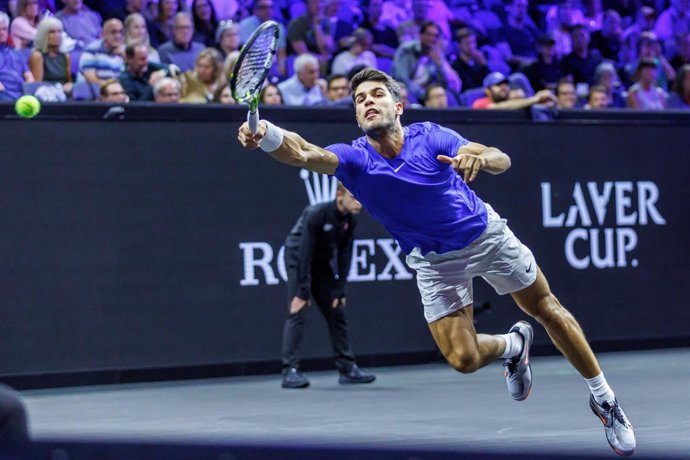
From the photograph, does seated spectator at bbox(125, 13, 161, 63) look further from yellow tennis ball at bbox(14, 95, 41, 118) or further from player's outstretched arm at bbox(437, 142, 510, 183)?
player's outstretched arm at bbox(437, 142, 510, 183)

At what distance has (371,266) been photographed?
35.4 ft

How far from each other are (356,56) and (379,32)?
134 cm

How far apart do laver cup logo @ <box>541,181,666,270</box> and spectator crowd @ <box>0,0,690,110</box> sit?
0.88 metres

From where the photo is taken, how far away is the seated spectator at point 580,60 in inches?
576

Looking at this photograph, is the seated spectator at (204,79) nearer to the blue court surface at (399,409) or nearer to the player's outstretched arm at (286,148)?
the blue court surface at (399,409)

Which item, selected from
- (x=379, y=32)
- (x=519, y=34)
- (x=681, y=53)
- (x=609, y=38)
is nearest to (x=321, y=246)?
(x=379, y=32)

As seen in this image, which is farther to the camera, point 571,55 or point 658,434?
point 571,55

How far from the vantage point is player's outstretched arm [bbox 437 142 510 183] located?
18.9ft

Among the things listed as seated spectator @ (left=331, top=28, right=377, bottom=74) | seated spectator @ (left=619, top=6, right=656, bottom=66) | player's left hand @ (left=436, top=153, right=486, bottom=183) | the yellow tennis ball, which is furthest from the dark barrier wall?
player's left hand @ (left=436, top=153, right=486, bottom=183)

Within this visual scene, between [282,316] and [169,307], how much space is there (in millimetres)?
964

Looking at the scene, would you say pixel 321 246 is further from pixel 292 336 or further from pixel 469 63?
pixel 469 63

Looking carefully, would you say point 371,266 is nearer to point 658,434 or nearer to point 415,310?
point 415,310

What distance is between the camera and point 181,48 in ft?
39.1

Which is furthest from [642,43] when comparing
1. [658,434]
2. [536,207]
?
[658,434]
